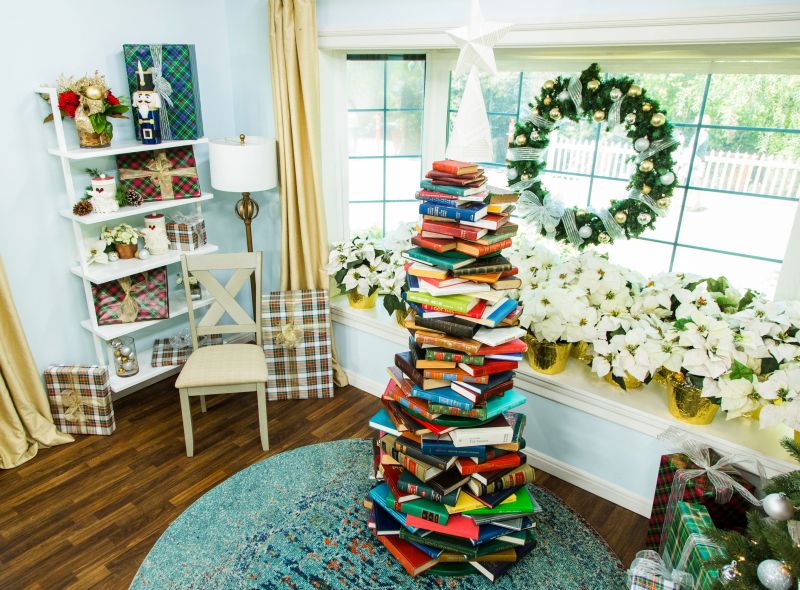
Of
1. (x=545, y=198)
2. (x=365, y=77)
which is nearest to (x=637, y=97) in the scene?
(x=545, y=198)

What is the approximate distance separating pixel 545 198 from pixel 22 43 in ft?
8.47

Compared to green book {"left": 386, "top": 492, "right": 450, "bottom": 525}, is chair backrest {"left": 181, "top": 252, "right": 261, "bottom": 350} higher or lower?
higher

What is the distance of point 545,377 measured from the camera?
111 inches

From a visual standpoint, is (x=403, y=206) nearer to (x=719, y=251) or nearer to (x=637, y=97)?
(x=637, y=97)

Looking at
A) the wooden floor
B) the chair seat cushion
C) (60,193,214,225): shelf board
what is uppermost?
(60,193,214,225): shelf board

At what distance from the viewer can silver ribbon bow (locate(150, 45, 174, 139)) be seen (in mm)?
3008

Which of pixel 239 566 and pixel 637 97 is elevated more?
pixel 637 97

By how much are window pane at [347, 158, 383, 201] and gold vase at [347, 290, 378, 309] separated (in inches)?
24.8

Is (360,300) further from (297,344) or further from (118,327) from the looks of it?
(118,327)

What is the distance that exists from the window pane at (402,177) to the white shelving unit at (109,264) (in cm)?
106

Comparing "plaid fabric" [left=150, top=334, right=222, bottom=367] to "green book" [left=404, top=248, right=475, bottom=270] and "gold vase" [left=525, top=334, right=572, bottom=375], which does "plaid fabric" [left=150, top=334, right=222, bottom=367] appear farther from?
"gold vase" [left=525, top=334, right=572, bottom=375]

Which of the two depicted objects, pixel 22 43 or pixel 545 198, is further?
pixel 545 198

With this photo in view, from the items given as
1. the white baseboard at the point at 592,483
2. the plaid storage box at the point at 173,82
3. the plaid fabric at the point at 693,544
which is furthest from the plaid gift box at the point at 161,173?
the plaid fabric at the point at 693,544

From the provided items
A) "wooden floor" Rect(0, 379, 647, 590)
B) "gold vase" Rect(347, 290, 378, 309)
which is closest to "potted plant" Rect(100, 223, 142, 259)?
"wooden floor" Rect(0, 379, 647, 590)
